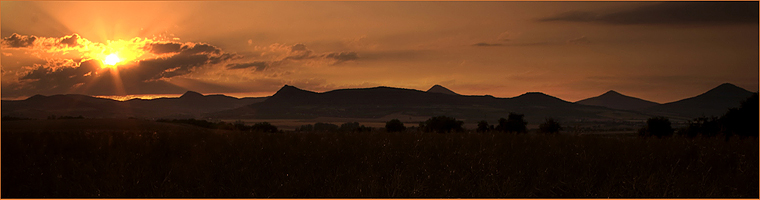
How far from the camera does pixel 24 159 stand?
8438mm

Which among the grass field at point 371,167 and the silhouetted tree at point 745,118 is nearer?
the grass field at point 371,167

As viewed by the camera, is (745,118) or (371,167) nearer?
(371,167)

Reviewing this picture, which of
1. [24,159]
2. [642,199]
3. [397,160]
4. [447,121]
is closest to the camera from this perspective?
[642,199]

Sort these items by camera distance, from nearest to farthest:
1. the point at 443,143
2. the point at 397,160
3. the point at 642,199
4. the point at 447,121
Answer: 1. the point at 642,199
2. the point at 397,160
3. the point at 443,143
4. the point at 447,121

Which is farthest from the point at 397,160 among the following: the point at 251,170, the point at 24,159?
the point at 24,159

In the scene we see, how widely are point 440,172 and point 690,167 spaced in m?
4.57

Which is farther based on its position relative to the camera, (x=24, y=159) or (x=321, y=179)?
(x=24, y=159)

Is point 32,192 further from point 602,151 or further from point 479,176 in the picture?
point 602,151

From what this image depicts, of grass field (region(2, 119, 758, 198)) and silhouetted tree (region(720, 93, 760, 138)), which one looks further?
silhouetted tree (region(720, 93, 760, 138))

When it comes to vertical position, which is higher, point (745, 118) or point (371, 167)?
point (371, 167)

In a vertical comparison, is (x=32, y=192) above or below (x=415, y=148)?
below

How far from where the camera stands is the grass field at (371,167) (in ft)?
21.8

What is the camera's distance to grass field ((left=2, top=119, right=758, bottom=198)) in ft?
21.8

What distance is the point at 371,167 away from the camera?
7.41 m
